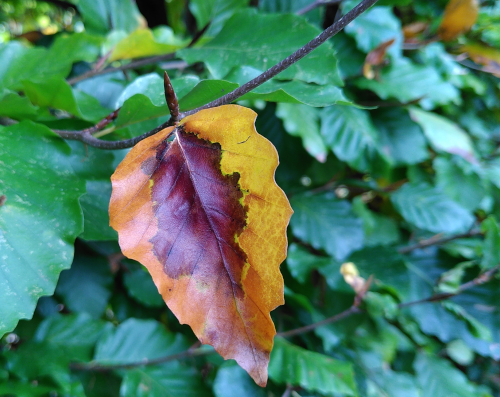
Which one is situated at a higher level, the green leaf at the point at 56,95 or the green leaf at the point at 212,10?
the green leaf at the point at 56,95

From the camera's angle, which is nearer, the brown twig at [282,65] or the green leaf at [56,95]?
the brown twig at [282,65]

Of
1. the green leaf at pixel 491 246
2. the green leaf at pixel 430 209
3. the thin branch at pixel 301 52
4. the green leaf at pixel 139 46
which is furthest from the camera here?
the green leaf at pixel 430 209

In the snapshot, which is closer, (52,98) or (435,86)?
(52,98)

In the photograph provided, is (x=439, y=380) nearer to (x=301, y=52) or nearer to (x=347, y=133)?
(x=347, y=133)

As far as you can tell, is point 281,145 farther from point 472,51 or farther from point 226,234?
point 472,51

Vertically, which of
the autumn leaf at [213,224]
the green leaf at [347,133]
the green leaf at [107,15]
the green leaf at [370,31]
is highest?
the green leaf at [107,15]

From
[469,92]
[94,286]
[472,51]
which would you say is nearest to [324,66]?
[94,286]

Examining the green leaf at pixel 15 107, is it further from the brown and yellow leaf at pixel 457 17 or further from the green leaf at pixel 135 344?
the brown and yellow leaf at pixel 457 17

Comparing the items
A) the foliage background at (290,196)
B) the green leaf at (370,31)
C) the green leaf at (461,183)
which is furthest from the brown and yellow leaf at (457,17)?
the green leaf at (461,183)
